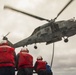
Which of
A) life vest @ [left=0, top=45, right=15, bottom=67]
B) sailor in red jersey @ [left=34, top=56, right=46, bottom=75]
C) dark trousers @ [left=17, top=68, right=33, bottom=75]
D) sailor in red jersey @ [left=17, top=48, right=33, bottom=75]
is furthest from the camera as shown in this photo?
sailor in red jersey @ [left=34, top=56, right=46, bottom=75]

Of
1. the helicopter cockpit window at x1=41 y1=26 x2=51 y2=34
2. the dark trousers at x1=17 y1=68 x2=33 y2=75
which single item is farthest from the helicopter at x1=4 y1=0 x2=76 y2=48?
the dark trousers at x1=17 y1=68 x2=33 y2=75

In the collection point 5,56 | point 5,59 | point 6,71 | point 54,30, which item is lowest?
point 6,71

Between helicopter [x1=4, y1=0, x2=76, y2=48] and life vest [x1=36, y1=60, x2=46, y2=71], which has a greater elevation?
helicopter [x1=4, y1=0, x2=76, y2=48]

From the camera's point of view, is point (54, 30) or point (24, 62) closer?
point (24, 62)

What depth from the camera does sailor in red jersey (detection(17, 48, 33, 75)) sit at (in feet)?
39.2

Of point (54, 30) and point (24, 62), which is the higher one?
point (54, 30)

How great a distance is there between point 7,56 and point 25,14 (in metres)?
24.0

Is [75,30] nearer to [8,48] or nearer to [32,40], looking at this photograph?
[32,40]

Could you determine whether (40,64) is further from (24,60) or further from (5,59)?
(5,59)

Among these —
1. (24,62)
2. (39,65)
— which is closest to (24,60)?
(24,62)

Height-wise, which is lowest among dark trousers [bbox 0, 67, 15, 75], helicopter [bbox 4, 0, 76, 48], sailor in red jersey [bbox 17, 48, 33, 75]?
dark trousers [bbox 0, 67, 15, 75]

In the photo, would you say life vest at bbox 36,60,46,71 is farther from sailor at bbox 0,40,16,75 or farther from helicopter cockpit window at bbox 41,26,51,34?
helicopter cockpit window at bbox 41,26,51,34

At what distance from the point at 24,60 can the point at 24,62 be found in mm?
104

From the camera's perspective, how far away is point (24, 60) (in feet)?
39.5
